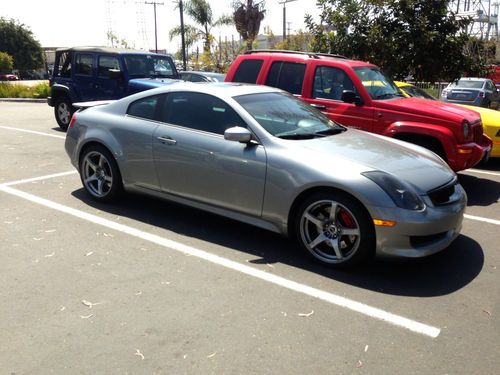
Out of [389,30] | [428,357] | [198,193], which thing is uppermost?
[389,30]

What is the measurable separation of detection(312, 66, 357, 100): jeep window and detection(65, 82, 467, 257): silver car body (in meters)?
2.07

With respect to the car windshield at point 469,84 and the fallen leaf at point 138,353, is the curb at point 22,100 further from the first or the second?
the fallen leaf at point 138,353

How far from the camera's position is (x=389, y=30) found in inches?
442

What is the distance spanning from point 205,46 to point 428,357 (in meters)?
28.6

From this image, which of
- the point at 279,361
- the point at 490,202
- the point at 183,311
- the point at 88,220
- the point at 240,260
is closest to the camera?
the point at 279,361

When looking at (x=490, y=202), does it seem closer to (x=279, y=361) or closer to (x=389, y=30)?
(x=279, y=361)

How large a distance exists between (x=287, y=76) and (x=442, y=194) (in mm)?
3832

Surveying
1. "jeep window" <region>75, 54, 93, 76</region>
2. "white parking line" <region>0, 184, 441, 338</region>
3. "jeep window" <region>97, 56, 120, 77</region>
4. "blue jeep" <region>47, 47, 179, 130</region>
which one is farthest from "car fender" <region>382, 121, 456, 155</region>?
"jeep window" <region>75, 54, 93, 76</region>

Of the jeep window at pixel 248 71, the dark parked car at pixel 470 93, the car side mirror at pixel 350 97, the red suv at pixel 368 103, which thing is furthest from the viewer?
the dark parked car at pixel 470 93

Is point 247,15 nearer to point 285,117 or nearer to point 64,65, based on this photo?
point 64,65

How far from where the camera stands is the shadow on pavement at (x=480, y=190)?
6.44 metres

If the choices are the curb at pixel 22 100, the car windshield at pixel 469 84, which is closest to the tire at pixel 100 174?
the car windshield at pixel 469 84

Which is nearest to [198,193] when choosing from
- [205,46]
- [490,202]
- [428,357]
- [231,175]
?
[231,175]

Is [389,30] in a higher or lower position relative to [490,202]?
higher
